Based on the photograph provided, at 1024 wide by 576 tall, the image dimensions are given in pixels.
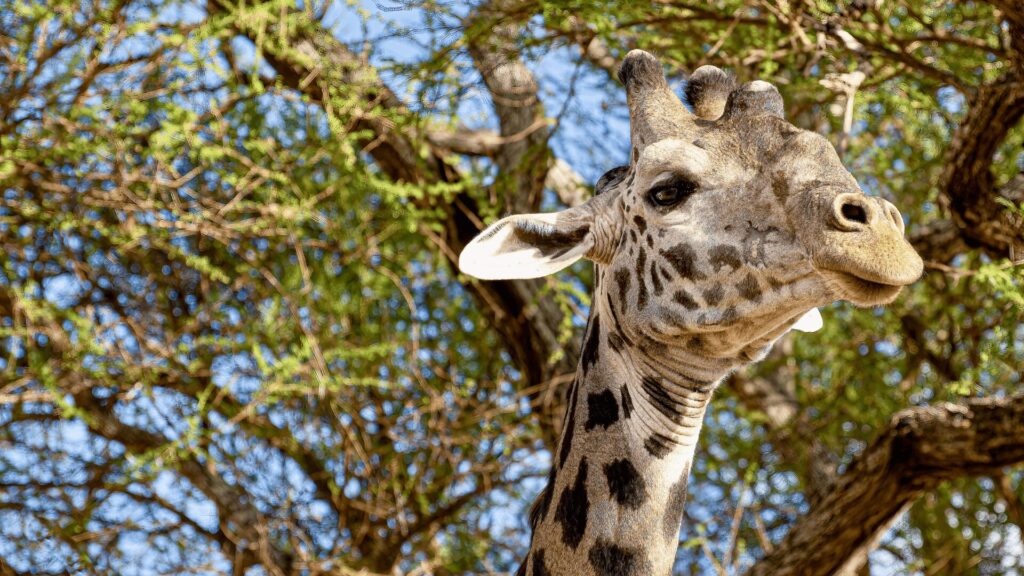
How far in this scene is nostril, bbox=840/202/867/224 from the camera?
10.1 feet

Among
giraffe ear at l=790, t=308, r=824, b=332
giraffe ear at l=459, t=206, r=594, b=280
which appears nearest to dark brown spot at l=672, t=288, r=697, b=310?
giraffe ear at l=459, t=206, r=594, b=280

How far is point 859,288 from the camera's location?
310cm

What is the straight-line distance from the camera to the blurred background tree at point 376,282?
6.48 meters

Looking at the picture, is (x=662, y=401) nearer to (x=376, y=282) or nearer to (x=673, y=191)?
(x=673, y=191)

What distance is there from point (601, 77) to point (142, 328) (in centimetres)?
321

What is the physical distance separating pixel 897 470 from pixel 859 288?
263 centimetres

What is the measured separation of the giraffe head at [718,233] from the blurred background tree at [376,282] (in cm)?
212

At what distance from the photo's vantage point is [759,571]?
5.68 m

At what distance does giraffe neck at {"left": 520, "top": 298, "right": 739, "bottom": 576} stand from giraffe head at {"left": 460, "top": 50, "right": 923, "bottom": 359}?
0.29 ft

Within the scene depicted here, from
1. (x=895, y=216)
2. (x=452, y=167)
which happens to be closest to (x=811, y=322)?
(x=895, y=216)

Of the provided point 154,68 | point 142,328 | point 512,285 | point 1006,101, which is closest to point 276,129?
point 154,68

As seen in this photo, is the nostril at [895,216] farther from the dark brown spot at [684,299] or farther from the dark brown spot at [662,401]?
the dark brown spot at [662,401]

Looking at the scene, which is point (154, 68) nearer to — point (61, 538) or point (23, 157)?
point (23, 157)

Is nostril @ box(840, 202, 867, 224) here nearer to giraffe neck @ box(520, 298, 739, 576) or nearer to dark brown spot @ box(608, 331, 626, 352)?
giraffe neck @ box(520, 298, 739, 576)
